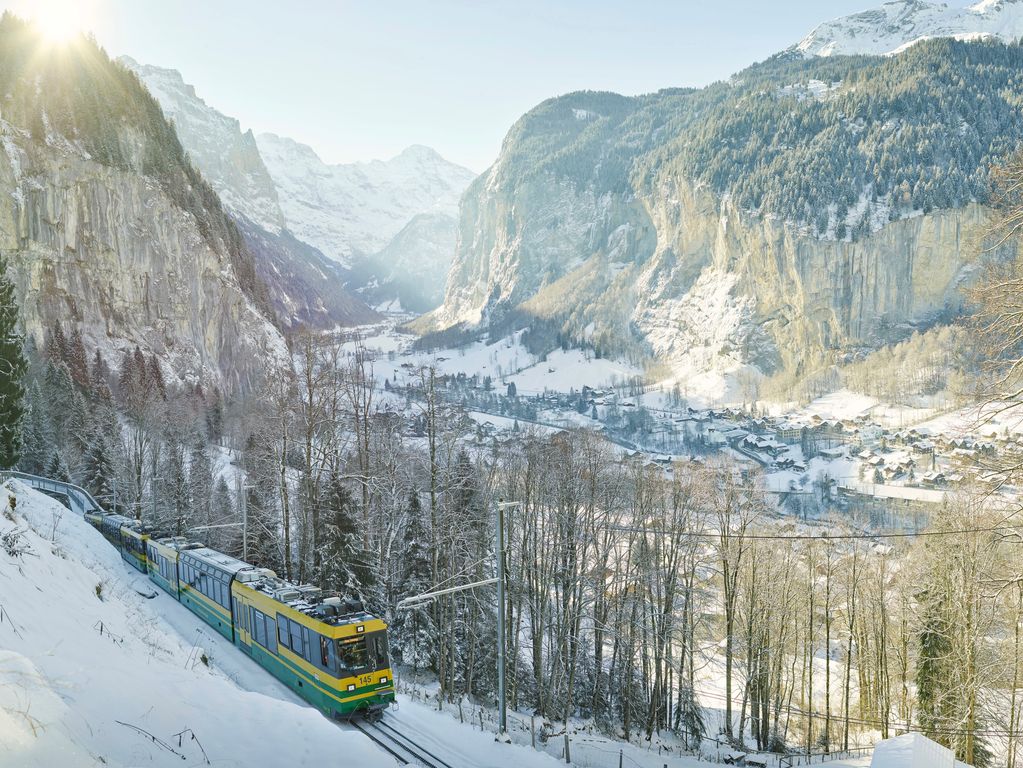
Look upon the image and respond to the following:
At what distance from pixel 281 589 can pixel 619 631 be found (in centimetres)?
1315

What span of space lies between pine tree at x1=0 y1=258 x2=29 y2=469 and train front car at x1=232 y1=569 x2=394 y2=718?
627 inches

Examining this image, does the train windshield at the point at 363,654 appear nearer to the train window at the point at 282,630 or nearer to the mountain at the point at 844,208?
the train window at the point at 282,630

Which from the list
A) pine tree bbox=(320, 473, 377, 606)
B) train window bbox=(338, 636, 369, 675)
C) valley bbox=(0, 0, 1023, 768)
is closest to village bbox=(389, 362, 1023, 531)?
valley bbox=(0, 0, 1023, 768)

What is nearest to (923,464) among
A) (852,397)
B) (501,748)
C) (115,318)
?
(852,397)

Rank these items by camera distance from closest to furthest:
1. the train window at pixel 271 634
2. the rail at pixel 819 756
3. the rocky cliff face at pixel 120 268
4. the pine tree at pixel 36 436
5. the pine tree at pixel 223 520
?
the train window at pixel 271 634 < the rail at pixel 819 756 < the pine tree at pixel 223 520 < the pine tree at pixel 36 436 < the rocky cliff face at pixel 120 268

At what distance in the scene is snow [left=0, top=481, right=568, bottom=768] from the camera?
672 centimetres

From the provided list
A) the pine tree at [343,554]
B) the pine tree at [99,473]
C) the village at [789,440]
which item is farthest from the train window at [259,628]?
the village at [789,440]

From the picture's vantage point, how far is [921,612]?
70.7ft

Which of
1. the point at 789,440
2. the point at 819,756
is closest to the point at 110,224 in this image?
the point at 819,756

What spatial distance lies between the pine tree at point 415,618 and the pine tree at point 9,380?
1649 cm

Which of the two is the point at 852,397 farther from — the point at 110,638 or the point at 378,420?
the point at 110,638

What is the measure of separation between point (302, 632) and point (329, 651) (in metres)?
1.35

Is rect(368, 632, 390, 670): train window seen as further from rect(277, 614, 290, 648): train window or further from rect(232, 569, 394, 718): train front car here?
rect(277, 614, 290, 648): train window

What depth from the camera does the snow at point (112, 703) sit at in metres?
6.72
